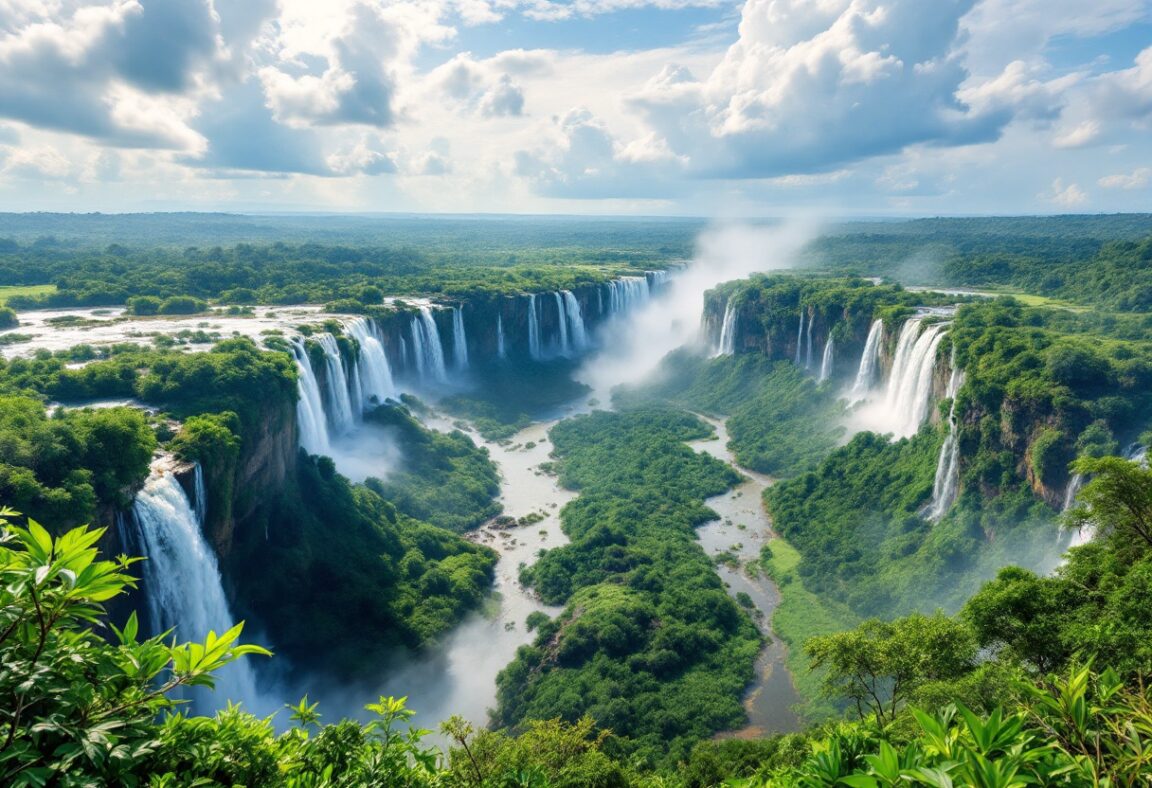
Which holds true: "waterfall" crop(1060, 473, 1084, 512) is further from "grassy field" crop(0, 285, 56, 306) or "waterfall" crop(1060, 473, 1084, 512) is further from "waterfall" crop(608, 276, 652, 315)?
"grassy field" crop(0, 285, 56, 306)

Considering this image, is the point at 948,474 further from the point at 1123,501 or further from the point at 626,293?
the point at 626,293

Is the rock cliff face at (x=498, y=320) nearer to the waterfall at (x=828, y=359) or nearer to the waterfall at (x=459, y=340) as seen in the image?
the waterfall at (x=459, y=340)

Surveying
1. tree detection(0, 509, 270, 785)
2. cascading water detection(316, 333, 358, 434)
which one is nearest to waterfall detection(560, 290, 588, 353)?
cascading water detection(316, 333, 358, 434)

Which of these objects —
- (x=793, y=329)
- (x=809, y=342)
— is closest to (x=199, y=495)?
(x=809, y=342)

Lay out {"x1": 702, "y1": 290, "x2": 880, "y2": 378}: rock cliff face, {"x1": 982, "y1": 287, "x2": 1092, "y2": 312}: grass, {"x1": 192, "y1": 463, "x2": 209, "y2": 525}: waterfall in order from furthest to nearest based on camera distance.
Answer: {"x1": 982, "y1": 287, "x2": 1092, "y2": 312}: grass → {"x1": 702, "y1": 290, "x2": 880, "y2": 378}: rock cliff face → {"x1": 192, "y1": 463, "x2": 209, "y2": 525}: waterfall

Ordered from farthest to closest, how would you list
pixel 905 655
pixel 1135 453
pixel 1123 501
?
pixel 1135 453
pixel 1123 501
pixel 905 655
